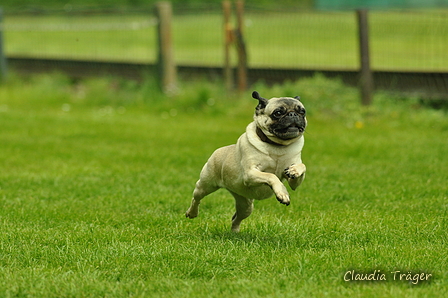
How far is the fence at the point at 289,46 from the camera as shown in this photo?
1413 centimetres

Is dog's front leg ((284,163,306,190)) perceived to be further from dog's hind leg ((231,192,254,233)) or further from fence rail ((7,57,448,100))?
fence rail ((7,57,448,100))

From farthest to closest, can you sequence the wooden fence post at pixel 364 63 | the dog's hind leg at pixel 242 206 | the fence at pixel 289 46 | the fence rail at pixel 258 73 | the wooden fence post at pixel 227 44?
1. the wooden fence post at pixel 227 44
2. the fence at pixel 289 46
3. the fence rail at pixel 258 73
4. the wooden fence post at pixel 364 63
5. the dog's hind leg at pixel 242 206

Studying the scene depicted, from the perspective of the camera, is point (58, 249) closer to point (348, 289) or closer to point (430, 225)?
point (348, 289)

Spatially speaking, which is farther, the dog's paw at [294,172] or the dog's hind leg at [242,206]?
the dog's hind leg at [242,206]

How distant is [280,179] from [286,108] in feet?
1.75

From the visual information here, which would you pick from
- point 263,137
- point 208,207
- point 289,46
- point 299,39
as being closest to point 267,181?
point 263,137

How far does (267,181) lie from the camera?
5.14 meters

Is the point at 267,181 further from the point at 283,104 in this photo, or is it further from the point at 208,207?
the point at 208,207

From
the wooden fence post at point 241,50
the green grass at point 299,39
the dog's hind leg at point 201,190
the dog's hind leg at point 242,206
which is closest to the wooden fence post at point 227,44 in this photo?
the wooden fence post at point 241,50

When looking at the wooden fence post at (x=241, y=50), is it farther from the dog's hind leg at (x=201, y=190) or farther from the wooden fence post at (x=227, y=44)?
the dog's hind leg at (x=201, y=190)

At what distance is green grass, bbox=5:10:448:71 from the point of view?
14.5m

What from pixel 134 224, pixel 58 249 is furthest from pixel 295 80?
pixel 58 249

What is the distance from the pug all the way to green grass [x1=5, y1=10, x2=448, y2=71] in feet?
28.9

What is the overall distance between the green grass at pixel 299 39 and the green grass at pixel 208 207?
173 centimetres
